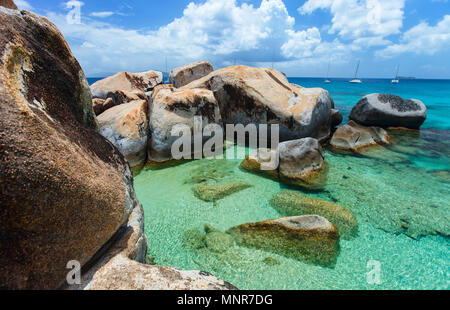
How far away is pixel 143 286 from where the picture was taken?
2.24 m

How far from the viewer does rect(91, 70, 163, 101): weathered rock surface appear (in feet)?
46.5

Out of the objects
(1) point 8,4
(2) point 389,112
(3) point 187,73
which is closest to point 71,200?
(1) point 8,4

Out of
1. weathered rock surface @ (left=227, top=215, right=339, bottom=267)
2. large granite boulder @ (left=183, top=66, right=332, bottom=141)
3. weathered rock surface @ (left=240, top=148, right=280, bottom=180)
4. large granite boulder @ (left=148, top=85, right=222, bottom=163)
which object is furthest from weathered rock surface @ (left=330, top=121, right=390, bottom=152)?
weathered rock surface @ (left=227, top=215, right=339, bottom=267)

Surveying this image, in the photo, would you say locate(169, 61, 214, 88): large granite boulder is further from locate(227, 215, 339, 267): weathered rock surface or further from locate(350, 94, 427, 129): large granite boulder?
locate(227, 215, 339, 267): weathered rock surface

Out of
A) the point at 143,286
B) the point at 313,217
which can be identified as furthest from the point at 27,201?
the point at 313,217

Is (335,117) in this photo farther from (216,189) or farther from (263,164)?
(216,189)

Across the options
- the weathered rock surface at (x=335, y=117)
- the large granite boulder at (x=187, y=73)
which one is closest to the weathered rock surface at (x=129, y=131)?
the large granite boulder at (x=187, y=73)

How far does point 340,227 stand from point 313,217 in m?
0.87

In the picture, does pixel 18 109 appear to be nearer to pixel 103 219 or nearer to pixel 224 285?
pixel 103 219

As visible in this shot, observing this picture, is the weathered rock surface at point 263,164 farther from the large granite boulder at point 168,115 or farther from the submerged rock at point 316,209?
the large granite boulder at point 168,115

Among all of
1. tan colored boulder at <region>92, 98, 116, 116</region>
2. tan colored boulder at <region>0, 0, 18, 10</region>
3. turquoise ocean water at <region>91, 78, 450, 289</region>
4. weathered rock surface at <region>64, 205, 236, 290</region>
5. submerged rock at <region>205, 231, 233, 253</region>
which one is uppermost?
tan colored boulder at <region>0, 0, 18, 10</region>

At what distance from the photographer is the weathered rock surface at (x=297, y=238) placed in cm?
418

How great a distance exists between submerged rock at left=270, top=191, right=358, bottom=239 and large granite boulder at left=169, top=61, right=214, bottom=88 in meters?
12.3

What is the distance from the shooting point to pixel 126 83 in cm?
1644
